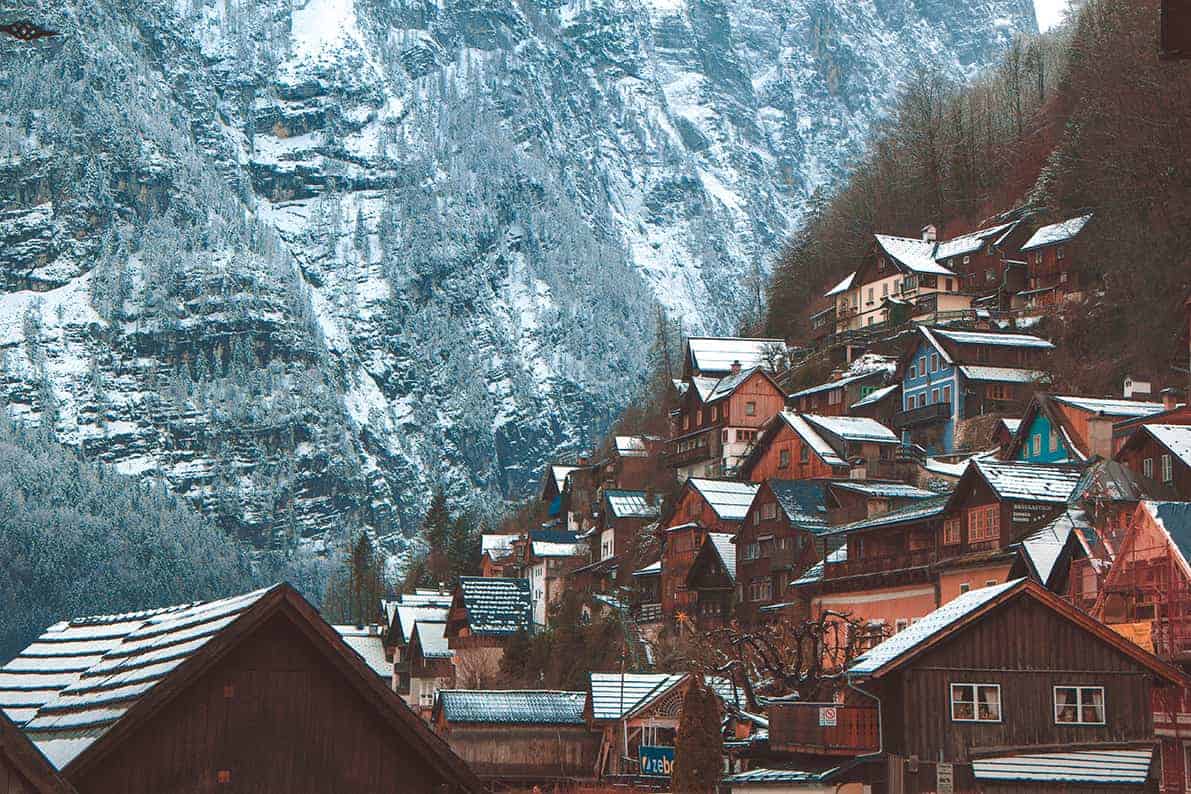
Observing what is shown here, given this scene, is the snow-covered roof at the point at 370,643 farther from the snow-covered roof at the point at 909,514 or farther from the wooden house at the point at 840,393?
the snow-covered roof at the point at 909,514

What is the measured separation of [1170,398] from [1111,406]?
→ 4.39 metres

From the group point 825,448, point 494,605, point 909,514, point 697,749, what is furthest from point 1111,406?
point 494,605

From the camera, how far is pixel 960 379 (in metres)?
96.7

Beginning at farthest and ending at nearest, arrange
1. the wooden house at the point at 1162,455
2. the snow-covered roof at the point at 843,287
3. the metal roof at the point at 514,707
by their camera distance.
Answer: the snow-covered roof at the point at 843,287 < the metal roof at the point at 514,707 < the wooden house at the point at 1162,455

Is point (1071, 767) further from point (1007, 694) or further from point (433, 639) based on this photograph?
point (433, 639)

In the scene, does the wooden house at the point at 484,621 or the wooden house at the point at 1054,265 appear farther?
the wooden house at the point at 1054,265

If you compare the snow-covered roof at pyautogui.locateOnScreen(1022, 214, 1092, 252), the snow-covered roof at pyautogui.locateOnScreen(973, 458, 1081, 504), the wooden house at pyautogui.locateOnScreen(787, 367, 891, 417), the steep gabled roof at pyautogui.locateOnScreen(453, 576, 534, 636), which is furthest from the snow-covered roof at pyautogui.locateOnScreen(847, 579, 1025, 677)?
the snow-covered roof at pyautogui.locateOnScreen(1022, 214, 1092, 252)

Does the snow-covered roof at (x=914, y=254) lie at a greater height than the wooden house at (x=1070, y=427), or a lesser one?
greater

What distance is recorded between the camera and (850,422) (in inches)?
3868

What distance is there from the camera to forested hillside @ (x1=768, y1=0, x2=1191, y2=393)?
9350 cm

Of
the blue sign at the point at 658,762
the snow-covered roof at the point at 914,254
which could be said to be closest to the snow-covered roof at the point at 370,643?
the snow-covered roof at the point at 914,254

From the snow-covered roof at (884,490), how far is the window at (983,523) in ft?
43.2

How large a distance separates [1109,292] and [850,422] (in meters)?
15.4

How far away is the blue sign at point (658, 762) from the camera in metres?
60.1
